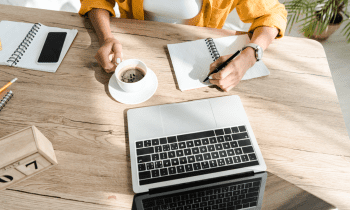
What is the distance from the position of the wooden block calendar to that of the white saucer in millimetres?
255

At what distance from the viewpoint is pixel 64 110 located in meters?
0.71

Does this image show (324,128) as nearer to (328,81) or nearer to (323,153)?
(323,153)

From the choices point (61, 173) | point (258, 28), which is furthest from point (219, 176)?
point (258, 28)

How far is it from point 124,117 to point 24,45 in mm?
522

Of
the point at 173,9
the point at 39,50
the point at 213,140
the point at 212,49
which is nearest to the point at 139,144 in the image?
the point at 213,140

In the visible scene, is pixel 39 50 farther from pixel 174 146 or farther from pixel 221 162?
pixel 221 162

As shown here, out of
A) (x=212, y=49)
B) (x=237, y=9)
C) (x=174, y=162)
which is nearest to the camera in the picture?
(x=174, y=162)

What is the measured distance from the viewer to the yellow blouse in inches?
33.7

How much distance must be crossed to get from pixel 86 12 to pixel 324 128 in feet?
3.35

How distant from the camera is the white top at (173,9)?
96 centimetres

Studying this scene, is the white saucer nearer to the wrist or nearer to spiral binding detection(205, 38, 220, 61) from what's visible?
spiral binding detection(205, 38, 220, 61)

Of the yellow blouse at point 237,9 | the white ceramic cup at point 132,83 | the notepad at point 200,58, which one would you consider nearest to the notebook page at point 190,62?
the notepad at point 200,58

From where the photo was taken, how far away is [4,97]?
2.34 feet

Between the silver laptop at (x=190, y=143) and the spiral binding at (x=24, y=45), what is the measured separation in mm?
508
